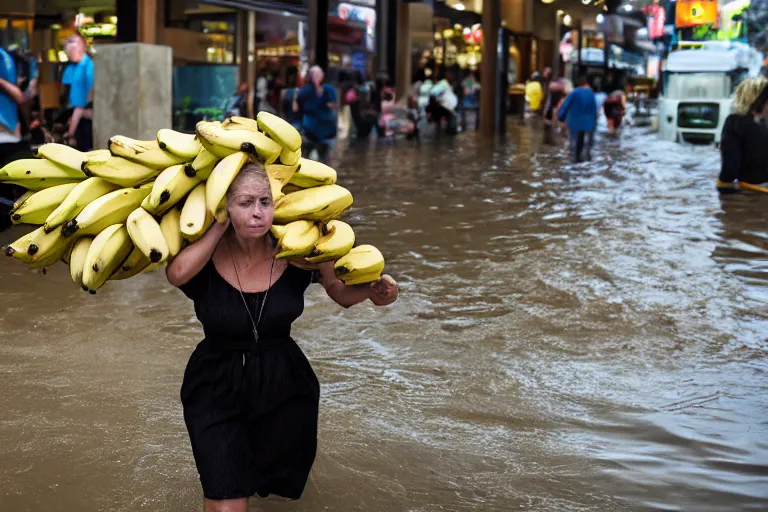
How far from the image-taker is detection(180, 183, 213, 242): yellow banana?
117 inches

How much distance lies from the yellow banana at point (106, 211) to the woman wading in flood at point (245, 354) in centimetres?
28

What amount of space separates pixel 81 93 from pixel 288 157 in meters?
7.92

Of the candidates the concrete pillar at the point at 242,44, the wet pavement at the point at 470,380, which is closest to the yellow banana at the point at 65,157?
the wet pavement at the point at 470,380

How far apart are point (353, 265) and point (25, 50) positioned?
1461 cm

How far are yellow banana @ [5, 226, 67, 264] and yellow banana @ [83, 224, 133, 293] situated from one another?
198 mm

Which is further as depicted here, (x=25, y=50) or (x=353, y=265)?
(x=25, y=50)

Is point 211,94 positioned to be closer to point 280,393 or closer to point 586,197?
point 586,197

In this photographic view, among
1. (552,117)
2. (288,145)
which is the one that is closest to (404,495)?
(288,145)

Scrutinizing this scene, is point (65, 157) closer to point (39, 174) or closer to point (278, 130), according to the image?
point (39, 174)

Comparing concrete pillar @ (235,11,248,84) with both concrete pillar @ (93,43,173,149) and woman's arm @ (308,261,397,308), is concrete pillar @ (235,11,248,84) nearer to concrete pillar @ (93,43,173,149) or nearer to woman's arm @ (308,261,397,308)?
concrete pillar @ (93,43,173,149)

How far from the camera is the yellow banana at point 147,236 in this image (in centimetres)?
294

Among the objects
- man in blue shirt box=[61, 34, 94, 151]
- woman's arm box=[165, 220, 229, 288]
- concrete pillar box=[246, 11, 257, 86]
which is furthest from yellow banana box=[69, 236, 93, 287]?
concrete pillar box=[246, 11, 257, 86]

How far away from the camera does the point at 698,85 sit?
24.3 metres

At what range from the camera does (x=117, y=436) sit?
4379mm
